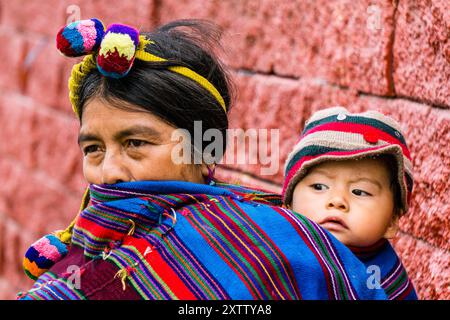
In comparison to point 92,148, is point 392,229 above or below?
below

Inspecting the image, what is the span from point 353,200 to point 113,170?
27.2 inches

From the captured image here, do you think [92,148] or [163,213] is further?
[92,148]

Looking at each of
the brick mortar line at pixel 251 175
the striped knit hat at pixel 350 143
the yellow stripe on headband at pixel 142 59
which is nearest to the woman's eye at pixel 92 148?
the yellow stripe on headband at pixel 142 59

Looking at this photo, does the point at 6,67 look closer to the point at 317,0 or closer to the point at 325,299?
the point at 317,0

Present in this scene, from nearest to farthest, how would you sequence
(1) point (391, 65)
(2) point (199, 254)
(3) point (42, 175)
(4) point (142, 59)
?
(2) point (199, 254), (4) point (142, 59), (1) point (391, 65), (3) point (42, 175)

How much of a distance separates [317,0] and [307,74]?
1.03 ft

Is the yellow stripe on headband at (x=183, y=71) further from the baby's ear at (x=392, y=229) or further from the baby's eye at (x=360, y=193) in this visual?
the baby's ear at (x=392, y=229)

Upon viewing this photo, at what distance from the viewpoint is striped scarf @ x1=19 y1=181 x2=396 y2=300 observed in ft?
6.84

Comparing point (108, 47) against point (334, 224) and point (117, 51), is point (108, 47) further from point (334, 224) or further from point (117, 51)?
point (334, 224)

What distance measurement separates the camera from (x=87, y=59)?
251 centimetres

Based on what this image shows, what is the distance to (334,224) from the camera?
2371 millimetres

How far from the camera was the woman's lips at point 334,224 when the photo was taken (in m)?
2.36

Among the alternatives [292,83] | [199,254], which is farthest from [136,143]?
[292,83]

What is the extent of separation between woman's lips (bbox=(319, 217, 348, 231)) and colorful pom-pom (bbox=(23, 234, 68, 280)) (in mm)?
780
